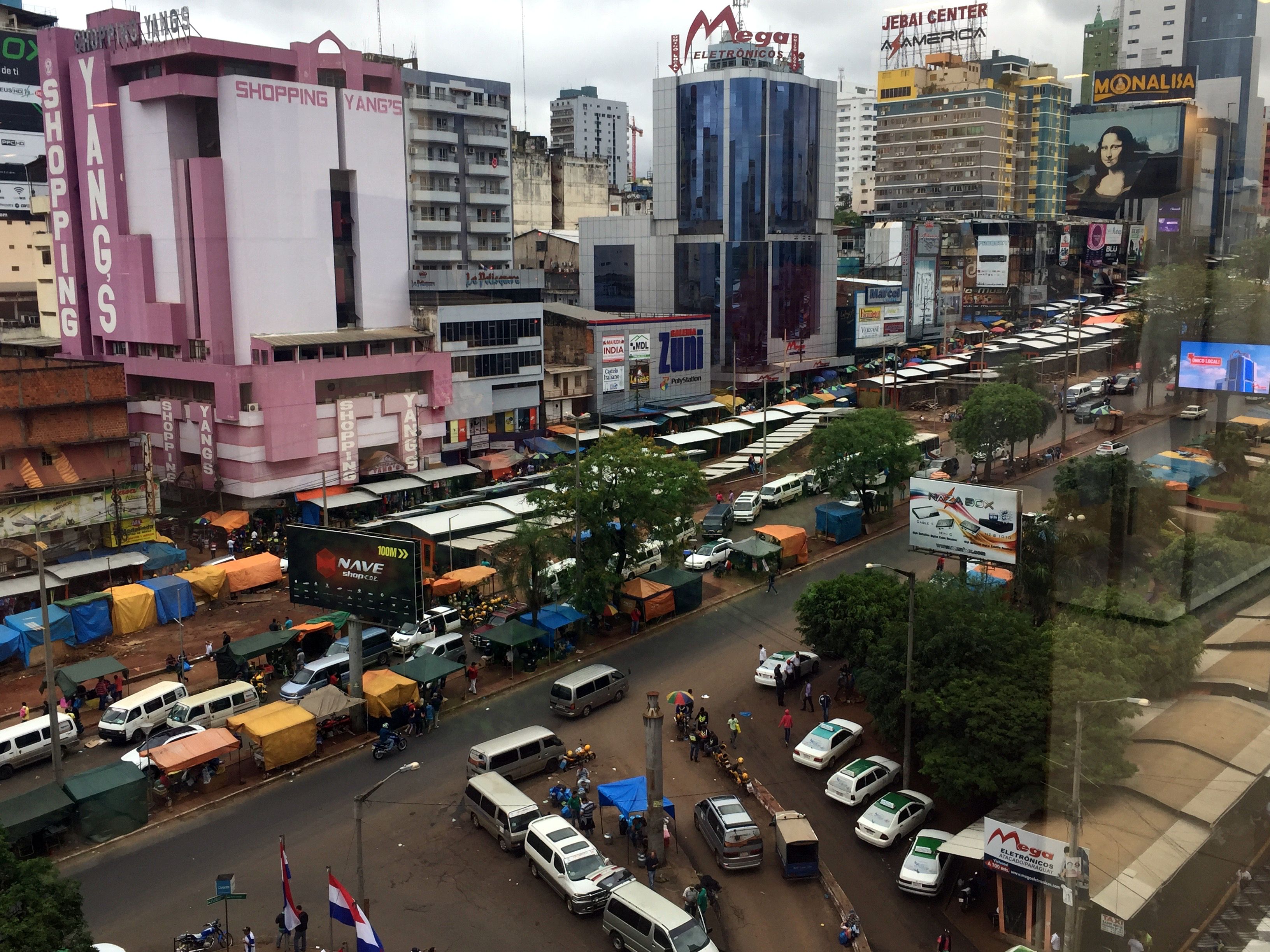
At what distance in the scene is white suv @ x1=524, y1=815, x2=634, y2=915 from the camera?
47.9 ft

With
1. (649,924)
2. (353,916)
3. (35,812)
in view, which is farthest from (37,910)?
(649,924)

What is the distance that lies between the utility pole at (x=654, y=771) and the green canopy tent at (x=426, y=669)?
6.50 metres

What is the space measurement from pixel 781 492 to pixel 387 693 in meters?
18.6

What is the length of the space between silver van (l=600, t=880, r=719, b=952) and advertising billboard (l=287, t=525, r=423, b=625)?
25.1 ft

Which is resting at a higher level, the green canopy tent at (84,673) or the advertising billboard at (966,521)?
the advertising billboard at (966,521)

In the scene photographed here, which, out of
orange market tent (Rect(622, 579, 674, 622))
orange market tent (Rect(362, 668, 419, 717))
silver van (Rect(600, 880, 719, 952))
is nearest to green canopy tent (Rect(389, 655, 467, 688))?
orange market tent (Rect(362, 668, 419, 717))

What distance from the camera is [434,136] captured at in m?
47.7

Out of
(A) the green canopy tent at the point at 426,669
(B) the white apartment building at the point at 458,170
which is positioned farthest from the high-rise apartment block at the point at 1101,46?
(B) the white apartment building at the point at 458,170

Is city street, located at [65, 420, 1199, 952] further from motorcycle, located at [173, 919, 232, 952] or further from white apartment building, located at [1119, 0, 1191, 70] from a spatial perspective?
white apartment building, located at [1119, 0, 1191, 70]

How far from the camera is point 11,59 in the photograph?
200ft

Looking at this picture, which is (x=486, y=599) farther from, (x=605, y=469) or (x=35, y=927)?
(x=35, y=927)

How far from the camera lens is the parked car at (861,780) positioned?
1742 centimetres

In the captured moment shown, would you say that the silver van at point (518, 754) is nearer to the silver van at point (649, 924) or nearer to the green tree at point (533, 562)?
the silver van at point (649, 924)

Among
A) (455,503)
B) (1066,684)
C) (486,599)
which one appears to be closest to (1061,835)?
(1066,684)
